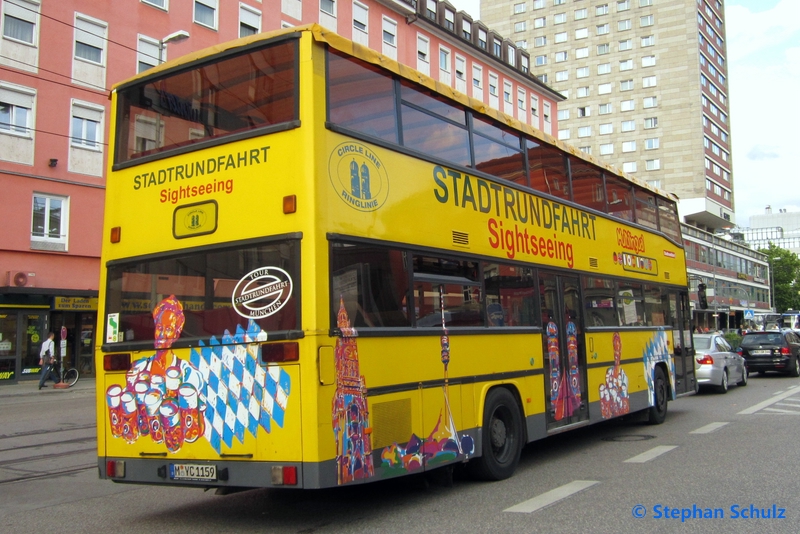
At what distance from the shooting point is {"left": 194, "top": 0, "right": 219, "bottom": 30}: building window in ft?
104

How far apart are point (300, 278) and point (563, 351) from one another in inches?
197

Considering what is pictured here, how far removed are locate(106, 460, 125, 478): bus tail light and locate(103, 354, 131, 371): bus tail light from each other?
81cm

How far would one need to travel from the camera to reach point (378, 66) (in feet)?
23.6

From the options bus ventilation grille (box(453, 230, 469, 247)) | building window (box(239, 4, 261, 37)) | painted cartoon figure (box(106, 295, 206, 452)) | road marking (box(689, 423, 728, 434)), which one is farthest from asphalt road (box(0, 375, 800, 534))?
building window (box(239, 4, 261, 37))

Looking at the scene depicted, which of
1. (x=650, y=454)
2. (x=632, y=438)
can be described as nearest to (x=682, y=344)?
(x=632, y=438)

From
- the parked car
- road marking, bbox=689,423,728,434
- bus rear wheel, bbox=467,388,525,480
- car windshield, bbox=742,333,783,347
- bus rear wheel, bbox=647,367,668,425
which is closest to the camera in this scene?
bus rear wheel, bbox=467,388,525,480

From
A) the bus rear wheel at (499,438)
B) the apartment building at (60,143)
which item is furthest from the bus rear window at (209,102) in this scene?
the apartment building at (60,143)

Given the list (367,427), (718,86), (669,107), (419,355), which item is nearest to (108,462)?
(367,427)

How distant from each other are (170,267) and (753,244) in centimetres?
18701

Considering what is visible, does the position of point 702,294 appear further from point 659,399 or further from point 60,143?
point 60,143

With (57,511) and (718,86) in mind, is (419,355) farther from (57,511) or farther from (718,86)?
(718,86)

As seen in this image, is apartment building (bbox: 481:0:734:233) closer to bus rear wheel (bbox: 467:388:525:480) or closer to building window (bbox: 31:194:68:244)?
building window (bbox: 31:194:68:244)

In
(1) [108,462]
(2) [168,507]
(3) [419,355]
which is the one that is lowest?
(2) [168,507]

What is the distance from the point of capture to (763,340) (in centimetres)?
2550
